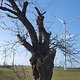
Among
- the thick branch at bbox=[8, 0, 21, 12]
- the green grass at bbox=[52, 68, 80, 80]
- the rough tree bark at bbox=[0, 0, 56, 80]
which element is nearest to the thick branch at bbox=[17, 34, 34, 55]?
the rough tree bark at bbox=[0, 0, 56, 80]

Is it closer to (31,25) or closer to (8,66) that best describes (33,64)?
(31,25)

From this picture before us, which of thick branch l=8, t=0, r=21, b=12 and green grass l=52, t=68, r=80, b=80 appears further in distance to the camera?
green grass l=52, t=68, r=80, b=80

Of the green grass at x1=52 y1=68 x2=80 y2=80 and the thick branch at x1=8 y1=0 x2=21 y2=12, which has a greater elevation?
the thick branch at x1=8 y1=0 x2=21 y2=12

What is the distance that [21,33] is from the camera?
15.7 m

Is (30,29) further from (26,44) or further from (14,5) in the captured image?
(14,5)

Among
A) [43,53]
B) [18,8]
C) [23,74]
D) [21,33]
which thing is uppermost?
[18,8]

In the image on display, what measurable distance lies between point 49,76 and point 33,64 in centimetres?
95

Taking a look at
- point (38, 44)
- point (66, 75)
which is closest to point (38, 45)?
point (38, 44)

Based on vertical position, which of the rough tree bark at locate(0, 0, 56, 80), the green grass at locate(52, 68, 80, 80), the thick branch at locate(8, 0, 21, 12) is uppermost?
the thick branch at locate(8, 0, 21, 12)

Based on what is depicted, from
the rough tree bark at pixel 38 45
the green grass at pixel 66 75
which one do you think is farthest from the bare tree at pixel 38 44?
the green grass at pixel 66 75

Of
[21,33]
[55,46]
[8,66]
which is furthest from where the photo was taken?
[8,66]

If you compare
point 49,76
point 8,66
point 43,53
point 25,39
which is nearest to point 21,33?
point 25,39

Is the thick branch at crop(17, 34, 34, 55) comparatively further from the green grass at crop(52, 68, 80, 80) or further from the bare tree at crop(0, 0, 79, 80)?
the green grass at crop(52, 68, 80, 80)

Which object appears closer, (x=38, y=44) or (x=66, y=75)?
(x=38, y=44)
